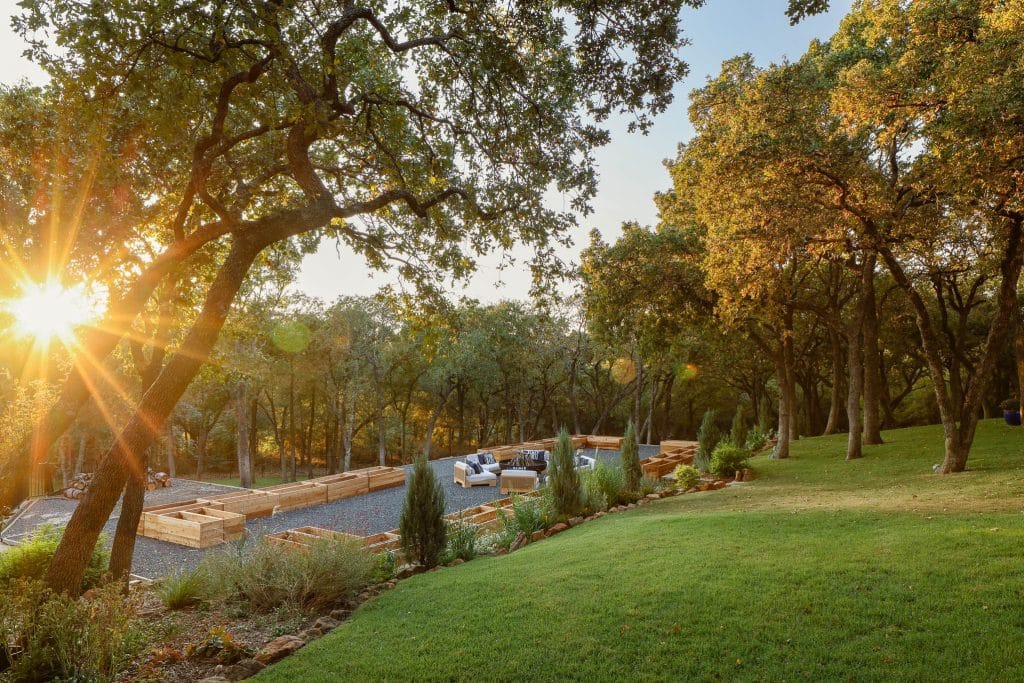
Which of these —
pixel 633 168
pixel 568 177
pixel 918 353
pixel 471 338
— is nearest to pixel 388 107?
pixel 568 177

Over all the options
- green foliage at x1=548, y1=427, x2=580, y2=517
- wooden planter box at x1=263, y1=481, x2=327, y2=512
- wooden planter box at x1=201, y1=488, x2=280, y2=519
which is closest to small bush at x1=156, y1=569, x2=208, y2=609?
green foliage at x1=548, y1=427, x2=580, y2=517

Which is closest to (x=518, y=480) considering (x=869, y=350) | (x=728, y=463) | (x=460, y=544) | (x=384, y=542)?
(x=728, y=463)

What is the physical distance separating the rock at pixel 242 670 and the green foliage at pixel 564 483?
651 cm

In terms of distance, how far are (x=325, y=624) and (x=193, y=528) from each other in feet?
23.7

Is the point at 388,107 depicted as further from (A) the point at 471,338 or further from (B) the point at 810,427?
(B) the point at 810,427

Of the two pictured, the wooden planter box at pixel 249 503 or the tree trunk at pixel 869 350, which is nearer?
the wooden planter box at pixel 249 503

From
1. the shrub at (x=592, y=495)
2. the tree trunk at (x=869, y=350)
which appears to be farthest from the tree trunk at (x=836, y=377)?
the shrub at (x=592, y=495)

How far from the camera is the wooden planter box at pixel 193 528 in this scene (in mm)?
11148

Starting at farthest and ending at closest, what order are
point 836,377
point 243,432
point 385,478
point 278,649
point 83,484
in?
point 836,377 < point 243,432 < point 83,484 < point 385,478 < point 278,649

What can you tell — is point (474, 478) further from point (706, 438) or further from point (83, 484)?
point (83, 484)

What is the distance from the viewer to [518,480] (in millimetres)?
16891

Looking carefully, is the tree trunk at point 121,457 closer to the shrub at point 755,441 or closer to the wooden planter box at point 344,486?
the wooden planter box at point 344,486

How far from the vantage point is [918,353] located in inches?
938

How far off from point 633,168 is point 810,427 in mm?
24690
